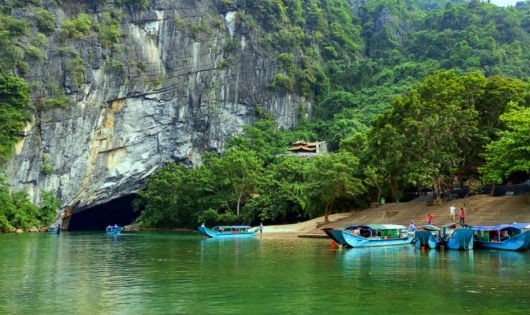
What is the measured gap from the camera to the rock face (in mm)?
50500

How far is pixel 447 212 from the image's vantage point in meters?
32.1

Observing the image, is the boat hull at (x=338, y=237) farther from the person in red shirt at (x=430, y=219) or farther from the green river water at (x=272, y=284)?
the person in red shirt at (x=430, y=219)

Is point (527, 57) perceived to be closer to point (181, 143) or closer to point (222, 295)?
point (181, 143)

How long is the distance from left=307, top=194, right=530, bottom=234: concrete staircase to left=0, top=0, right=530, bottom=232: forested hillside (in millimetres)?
1420

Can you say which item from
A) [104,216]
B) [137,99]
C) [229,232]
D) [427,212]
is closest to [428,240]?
[427,212]

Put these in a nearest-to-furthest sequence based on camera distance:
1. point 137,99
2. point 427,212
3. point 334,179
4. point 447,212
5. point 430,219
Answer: point 430,219 → point 447,212 → point 427,212 → point 334,179 → point 137,99

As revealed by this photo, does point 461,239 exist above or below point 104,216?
below

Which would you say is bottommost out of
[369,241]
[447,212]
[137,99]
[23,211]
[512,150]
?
[369,241]

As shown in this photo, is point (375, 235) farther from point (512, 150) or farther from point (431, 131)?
point (431, 131)

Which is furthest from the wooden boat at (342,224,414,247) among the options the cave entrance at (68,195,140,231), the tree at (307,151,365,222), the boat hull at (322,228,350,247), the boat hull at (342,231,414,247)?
the cave entrance at (68,195,140,231)

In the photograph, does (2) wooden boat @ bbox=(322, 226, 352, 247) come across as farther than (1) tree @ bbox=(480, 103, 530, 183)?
No

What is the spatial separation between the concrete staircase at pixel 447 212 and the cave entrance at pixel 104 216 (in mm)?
34743

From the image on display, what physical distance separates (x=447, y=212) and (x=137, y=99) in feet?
111

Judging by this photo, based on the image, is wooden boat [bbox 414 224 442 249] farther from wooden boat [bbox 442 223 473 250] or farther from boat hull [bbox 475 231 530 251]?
boat hull [bbox 475 231 530 251]
